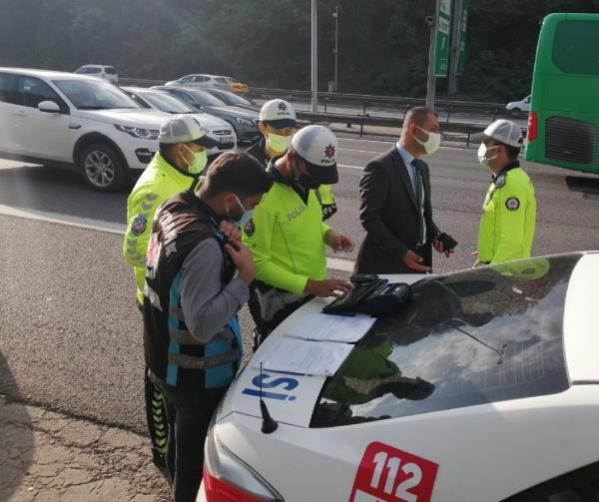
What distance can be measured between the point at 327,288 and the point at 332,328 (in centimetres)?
42

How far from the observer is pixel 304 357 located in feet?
7.22

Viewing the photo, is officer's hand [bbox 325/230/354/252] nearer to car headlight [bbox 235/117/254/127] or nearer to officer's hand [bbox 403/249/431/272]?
officer's hand [bbox 403/249/431/272]

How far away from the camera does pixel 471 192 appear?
1030cm

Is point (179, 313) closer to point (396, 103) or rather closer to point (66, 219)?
point (66, 219)

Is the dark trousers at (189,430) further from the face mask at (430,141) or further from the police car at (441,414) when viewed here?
the face mask at (430,141)

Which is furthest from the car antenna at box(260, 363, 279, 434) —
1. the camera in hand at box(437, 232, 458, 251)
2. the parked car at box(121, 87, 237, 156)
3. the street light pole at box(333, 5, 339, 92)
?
the street light pole at box(333, 5, 339, 92)

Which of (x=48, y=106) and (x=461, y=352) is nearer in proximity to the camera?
(x=461, y=352)

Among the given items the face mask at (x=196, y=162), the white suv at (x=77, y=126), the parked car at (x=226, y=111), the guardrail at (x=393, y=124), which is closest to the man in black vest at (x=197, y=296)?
the face mask at (x=196, y=162)

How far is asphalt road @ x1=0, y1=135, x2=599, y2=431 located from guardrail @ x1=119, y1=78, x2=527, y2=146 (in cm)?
759

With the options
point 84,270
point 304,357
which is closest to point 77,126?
point 84,270

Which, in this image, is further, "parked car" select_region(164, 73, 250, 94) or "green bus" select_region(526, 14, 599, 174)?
"parked car" select_region(164, 73, 250, 94)

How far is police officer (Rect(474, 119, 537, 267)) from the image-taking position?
3.55 meters

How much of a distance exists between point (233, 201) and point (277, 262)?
87 cm

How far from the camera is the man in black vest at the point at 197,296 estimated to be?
2.14 m
